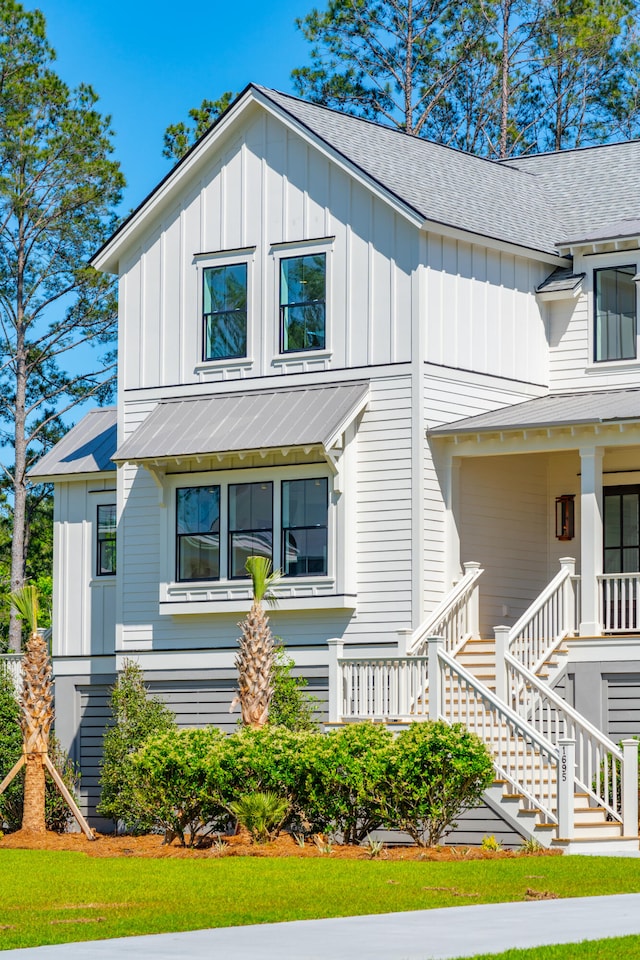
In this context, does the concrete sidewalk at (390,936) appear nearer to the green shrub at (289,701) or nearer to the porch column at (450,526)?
the green shrub at (289,701)

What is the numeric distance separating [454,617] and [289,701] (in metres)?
2.70

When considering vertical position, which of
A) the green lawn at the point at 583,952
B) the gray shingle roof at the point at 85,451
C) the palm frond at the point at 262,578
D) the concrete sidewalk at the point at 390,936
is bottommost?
the concrete sidewalk at the point at 390,936

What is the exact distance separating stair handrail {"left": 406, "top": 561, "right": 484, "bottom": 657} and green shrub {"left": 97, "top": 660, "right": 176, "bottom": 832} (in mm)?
4346

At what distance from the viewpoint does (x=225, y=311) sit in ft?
93.5

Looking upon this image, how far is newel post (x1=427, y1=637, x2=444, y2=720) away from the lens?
2320 centimetres

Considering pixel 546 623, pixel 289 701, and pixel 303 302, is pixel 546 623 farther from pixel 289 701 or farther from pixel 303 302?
pixel 303 302

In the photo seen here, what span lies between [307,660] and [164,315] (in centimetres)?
630

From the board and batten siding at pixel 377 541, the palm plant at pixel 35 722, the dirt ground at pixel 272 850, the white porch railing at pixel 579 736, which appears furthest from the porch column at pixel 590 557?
the palm plant at pixel 35 722

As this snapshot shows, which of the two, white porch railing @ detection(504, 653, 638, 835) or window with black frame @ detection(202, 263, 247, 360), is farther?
window with black frame @ detection(202, 263, 247, 360)

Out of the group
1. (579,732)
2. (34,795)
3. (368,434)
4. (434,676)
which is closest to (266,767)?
(434,676)

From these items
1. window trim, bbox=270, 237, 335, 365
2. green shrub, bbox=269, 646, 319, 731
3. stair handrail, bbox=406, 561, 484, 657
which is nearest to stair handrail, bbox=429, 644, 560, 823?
stair handrail, bbox=406, 561, 484, 657

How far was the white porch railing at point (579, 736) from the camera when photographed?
876 inches

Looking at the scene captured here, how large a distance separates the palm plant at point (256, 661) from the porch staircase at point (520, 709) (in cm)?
102

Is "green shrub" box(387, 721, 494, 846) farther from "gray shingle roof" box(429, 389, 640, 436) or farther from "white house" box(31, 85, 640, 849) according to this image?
"gray shingle roof" box(429, 389, 640, 436)
